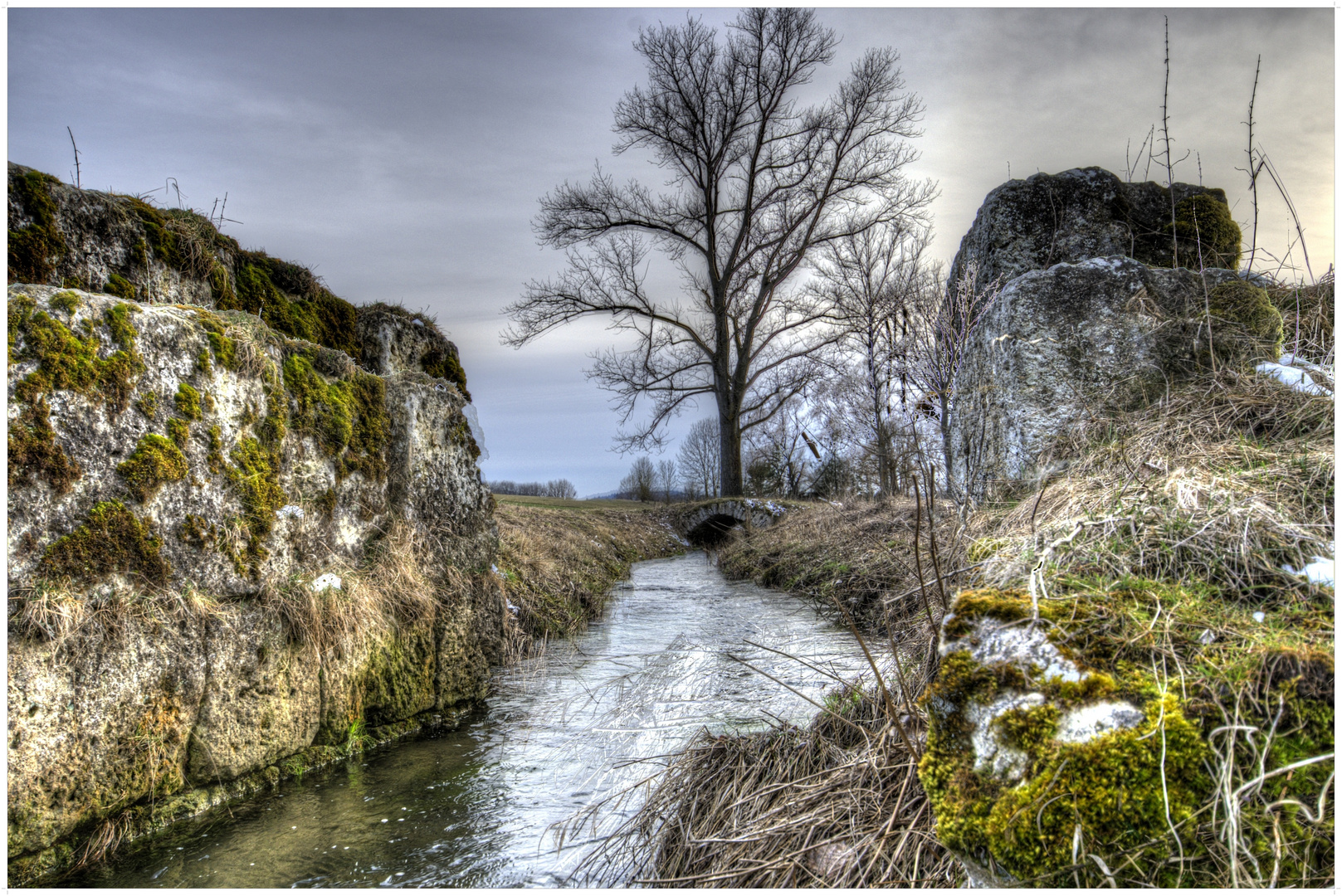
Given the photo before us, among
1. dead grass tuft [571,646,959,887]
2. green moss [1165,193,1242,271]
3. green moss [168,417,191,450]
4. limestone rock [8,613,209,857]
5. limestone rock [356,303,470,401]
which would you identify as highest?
green moss [1165,193,1242,271]

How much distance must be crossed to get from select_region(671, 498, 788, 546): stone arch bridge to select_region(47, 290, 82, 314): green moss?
629 inches

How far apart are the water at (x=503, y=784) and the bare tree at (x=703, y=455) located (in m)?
39.6

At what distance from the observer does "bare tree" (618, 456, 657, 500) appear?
44312mm

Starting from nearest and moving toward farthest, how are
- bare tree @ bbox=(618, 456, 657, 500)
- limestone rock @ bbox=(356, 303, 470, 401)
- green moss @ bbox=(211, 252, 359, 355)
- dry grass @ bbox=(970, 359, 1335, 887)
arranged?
dry grass @ bbox=(970, 359, 1335, 887) → green moss @ bbox=(211, 252, 359, 355) → limestone rock @ bbox=(356, 303, 470, 401) → bare tree @ bbox=(618, 456, 657, 500)

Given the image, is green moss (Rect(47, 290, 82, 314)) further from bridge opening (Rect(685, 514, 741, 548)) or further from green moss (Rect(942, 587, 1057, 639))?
bridge opening (Rect(685, 514, 741, 548))

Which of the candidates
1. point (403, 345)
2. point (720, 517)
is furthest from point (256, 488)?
point (720, 517)

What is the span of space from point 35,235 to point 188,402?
4.23 ft

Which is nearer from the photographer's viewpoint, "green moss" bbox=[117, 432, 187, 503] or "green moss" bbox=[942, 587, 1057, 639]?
"green moss" bbox=[942, 587, 1057, 639]

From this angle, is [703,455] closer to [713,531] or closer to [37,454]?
[713,531]

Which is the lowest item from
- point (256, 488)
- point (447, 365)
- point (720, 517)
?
point (720, 517)

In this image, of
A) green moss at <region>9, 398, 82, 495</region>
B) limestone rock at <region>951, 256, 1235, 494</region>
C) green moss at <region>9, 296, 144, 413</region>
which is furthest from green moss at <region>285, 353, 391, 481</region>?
limestone rock at <region>951, 256, 1235, 494</region>

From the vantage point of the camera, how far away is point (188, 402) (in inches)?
142

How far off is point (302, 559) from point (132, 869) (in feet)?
5.71

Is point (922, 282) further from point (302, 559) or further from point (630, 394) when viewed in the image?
point (302, 559)
